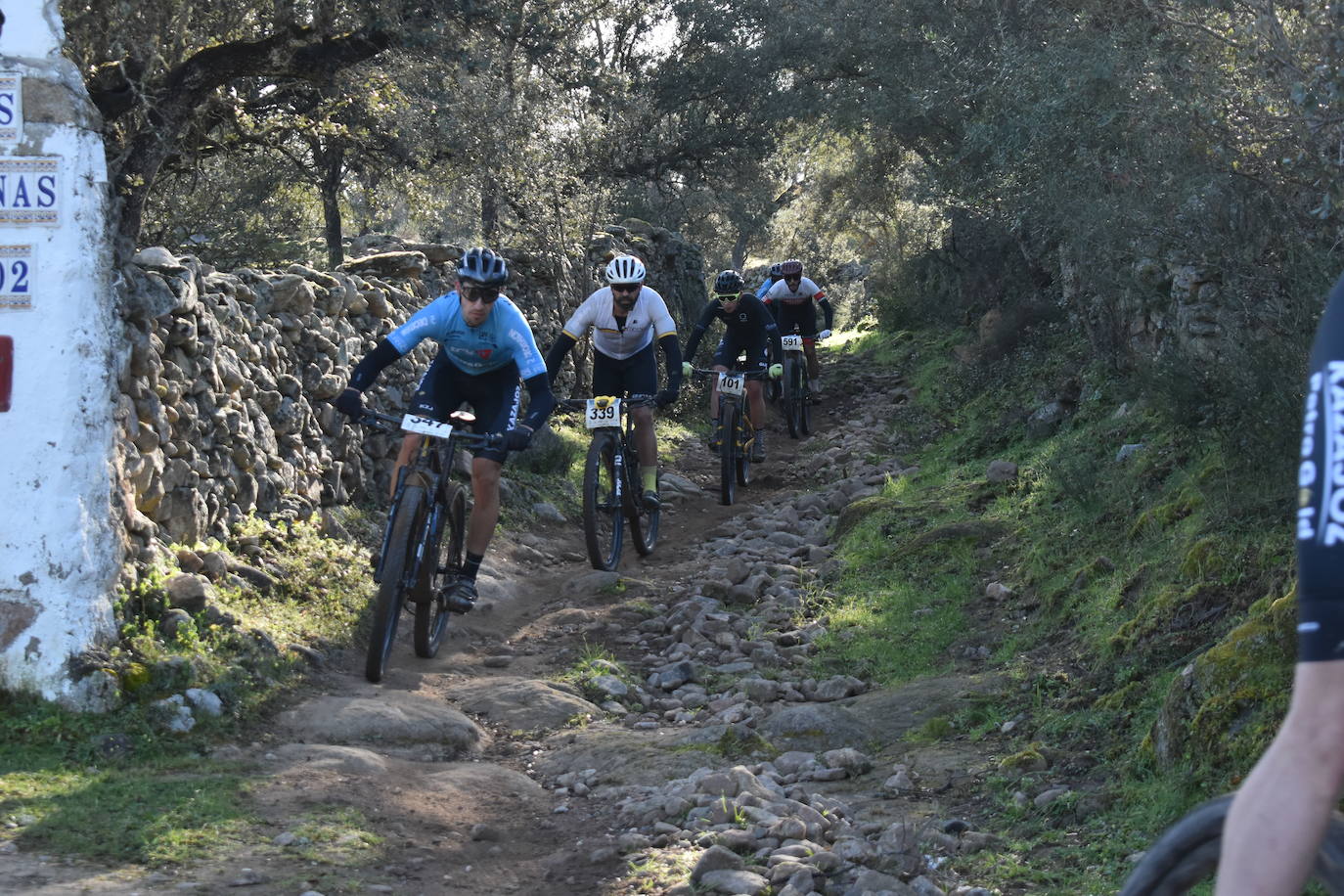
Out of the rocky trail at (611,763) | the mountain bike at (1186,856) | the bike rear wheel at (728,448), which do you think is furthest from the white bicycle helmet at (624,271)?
the mountain bike at (1186,856)

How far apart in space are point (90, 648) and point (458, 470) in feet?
15.4

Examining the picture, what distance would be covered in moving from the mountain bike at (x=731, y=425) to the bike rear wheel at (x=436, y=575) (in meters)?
4.50

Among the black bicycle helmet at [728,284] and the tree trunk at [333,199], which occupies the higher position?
the tree trunk at [333,199]

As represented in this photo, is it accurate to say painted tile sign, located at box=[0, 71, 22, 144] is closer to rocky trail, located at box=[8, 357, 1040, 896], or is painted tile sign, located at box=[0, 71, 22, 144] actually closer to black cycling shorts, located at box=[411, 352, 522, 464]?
black cycling shorts, located at box=[411, 352, 522, 464]

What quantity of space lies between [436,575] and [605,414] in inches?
93.9

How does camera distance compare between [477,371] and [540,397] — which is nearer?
[540,397]

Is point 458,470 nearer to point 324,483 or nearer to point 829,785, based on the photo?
point 324,483

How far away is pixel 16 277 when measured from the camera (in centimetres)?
586

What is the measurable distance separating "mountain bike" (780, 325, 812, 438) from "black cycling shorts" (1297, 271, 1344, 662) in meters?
13.4

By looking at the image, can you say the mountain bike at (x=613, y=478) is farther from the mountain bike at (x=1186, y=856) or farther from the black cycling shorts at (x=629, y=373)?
the mountain bike at (x=1186, y=856)

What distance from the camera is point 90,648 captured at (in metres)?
5.79

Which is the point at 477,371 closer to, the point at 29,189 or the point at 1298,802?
the point at 29,189

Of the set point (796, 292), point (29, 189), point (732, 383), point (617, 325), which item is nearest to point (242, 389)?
point (29, 189)

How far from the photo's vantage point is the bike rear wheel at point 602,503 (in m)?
9.25
